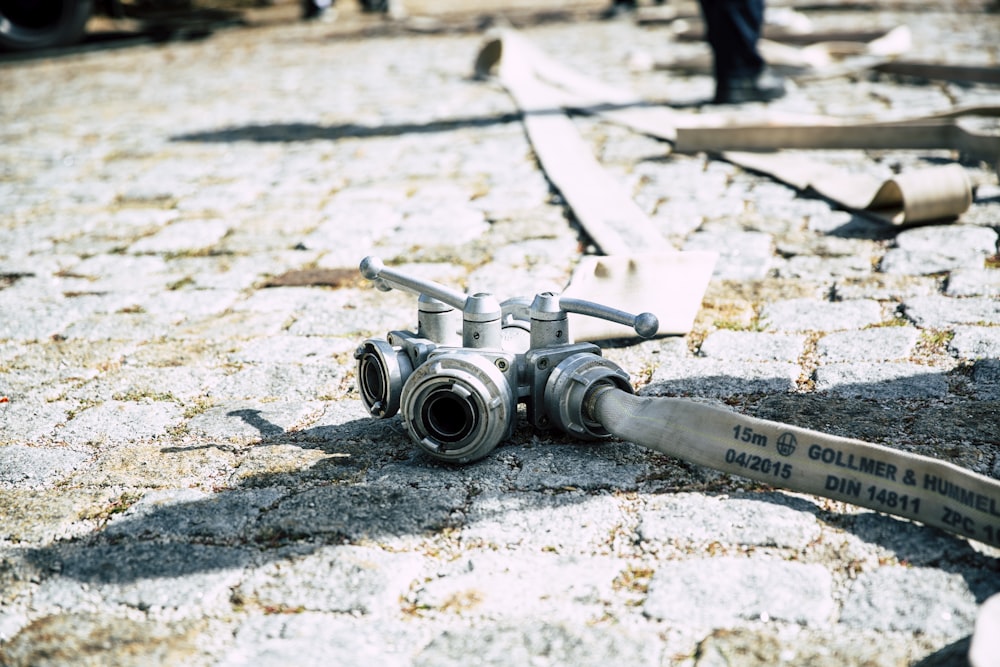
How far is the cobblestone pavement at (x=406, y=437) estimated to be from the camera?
65.8 inches

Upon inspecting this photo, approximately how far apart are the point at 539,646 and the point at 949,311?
6.27ft

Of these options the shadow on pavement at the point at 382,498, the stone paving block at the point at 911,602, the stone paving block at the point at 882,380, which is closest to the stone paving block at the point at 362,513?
the shadow on pavement at the point at 382,498

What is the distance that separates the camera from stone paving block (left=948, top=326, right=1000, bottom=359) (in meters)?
2.66

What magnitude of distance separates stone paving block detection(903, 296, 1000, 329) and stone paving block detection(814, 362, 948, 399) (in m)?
0.34

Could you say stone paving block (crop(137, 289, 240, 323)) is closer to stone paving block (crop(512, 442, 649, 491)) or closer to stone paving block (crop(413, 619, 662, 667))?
stone paving block (crop(512, 442, 649, 491))

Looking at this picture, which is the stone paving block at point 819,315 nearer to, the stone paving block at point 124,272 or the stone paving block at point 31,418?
the stone paving block at point 31,418

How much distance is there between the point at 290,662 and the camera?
5.23 feet

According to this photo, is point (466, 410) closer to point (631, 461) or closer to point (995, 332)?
point (631, 461)

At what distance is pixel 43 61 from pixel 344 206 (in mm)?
7642

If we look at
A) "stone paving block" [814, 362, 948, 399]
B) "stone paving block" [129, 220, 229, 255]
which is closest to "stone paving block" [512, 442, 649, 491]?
"stone paving block" [814, 362, 948, 399]

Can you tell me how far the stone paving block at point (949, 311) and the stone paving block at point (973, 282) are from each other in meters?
0.05

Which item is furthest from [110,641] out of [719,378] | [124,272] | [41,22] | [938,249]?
[41,22]

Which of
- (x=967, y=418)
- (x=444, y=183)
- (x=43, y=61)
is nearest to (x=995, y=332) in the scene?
(x=967, y=418)

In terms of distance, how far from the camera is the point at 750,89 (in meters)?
6.13
